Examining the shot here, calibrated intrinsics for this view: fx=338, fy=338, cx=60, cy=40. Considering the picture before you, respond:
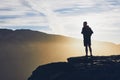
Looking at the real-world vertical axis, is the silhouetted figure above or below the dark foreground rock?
above

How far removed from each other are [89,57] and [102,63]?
248 centimetres

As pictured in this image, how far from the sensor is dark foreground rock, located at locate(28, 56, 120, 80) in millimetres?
44906

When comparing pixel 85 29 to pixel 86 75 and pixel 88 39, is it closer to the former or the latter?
pixel 88 39

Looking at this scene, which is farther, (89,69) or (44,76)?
(44,76)

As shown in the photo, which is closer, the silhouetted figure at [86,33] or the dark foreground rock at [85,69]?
the dark foreground rock at [85,69]

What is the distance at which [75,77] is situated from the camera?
45469 millimetres

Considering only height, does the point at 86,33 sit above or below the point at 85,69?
above

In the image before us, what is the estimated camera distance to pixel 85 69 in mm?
45281

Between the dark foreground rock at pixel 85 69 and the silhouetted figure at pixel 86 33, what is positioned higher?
the silhouetted figure at pixel 86 33

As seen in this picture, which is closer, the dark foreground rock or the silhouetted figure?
the dark foreground rock

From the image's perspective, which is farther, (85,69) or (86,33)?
(86,33)

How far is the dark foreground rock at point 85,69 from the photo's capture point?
147 feet

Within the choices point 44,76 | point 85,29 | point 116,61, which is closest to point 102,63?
point 116,61

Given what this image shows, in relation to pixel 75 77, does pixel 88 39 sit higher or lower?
higher
